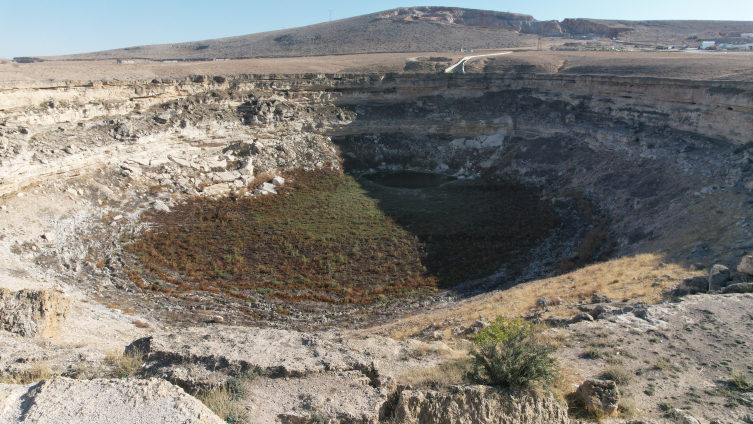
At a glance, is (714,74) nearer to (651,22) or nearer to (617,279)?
(617,279)

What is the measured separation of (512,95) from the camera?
31.3m

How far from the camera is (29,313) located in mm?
A: 7344

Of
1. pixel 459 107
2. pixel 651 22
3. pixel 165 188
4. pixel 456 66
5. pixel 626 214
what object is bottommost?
pixel 626 214

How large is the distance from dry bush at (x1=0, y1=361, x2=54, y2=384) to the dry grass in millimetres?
6192

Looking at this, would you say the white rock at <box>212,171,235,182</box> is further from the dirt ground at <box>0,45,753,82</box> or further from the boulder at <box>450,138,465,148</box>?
the boulder at <box>450,138,465,148</box>

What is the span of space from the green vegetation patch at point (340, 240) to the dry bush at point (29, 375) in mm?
8362

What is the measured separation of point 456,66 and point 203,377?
3918cm

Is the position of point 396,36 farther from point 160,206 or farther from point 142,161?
point 160,206

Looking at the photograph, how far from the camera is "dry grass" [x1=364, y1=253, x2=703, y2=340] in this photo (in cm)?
981

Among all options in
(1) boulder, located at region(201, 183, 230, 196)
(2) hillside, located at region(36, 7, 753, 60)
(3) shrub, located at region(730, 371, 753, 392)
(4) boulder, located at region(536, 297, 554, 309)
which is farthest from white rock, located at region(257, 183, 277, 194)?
(2) hillside, located at region(36, 7, 753, 60)

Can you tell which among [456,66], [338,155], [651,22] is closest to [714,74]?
[456,66]

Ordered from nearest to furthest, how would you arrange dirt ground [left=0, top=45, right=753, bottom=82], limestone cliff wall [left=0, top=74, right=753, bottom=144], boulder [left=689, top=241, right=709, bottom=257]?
boulder [left=689, top=241, right=709, bottom=257], limestone cliff wall [left=0, top=74, right=753, bottom=144], dirt ground [left=0, top=45, right=753, bottom=82]

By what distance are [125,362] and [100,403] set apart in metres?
1.55

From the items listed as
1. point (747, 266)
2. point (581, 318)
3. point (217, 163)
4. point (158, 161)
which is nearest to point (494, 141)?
point (217, 163)
